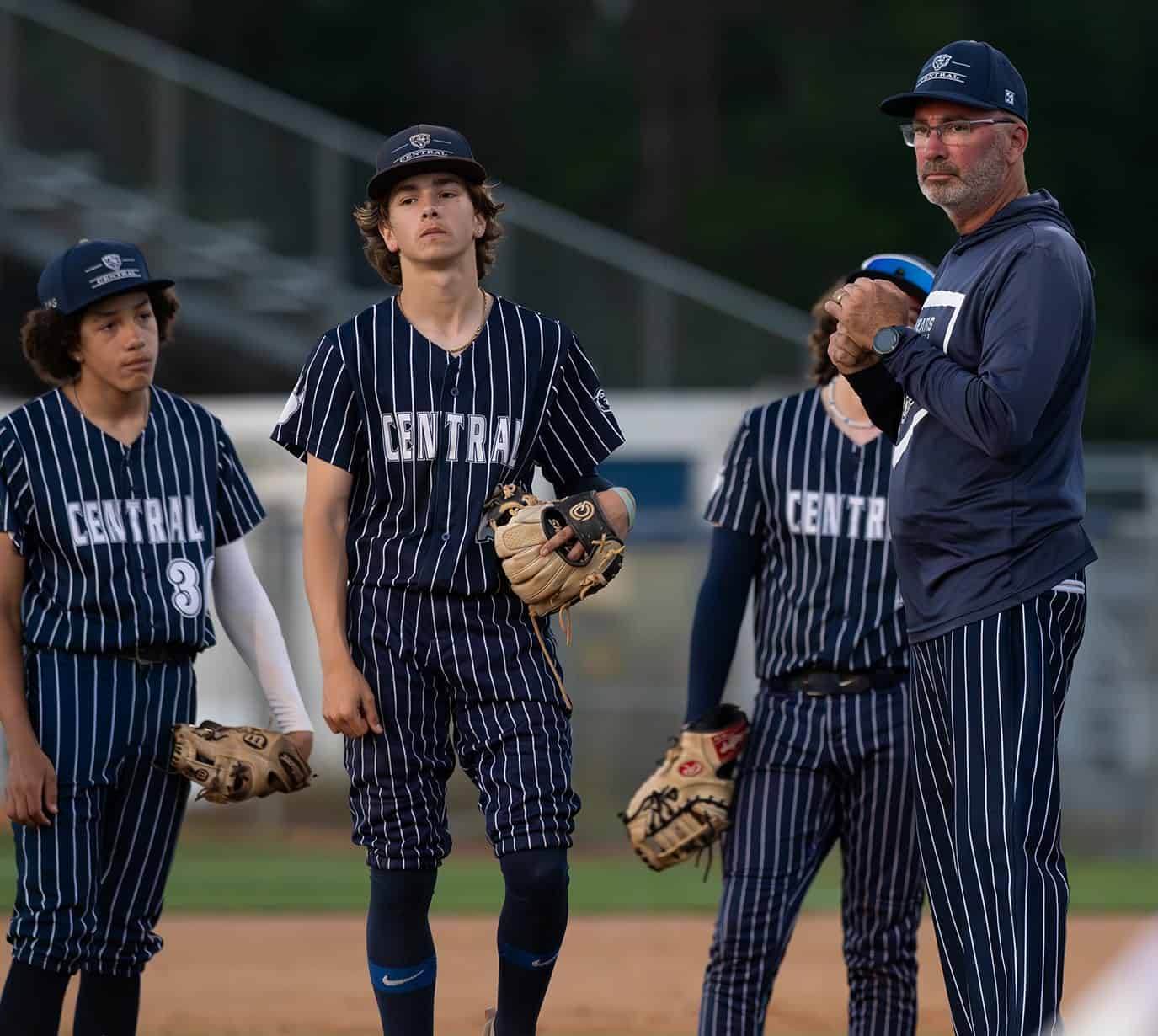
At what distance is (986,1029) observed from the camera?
404 centimetres

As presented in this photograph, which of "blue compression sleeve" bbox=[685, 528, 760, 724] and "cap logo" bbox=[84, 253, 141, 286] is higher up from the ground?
"cap logo" bbox=[84, 253, 141, 286]

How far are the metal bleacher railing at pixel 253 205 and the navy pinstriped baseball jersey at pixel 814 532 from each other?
29.9ft

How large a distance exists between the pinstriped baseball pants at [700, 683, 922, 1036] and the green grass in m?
5.32

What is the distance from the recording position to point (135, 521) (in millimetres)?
4863

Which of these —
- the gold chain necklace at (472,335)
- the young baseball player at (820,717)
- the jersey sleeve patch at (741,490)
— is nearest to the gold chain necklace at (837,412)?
the young baseball player at (820,717)

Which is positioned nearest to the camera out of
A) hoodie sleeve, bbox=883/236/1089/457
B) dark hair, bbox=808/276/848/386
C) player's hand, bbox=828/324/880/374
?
hoodie sleeve, bbox=883/236/1089/457

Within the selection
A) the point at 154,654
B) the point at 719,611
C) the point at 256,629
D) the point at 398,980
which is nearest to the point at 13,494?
the point at 154,654

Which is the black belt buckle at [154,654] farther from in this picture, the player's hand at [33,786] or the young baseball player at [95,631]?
the player's hand at [33,786]

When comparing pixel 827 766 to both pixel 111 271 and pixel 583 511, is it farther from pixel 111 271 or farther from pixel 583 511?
pixel 111 271

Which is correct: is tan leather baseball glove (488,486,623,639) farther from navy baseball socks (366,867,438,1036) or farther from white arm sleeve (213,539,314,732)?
white arm sleeve (213,539,314,732)

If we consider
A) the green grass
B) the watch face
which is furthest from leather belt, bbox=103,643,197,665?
the green grass

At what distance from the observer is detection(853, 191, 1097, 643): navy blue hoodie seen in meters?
4.00

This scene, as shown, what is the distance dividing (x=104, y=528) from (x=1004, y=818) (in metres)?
2.11

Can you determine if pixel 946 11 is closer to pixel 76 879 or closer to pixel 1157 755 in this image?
pixel 1157 755
